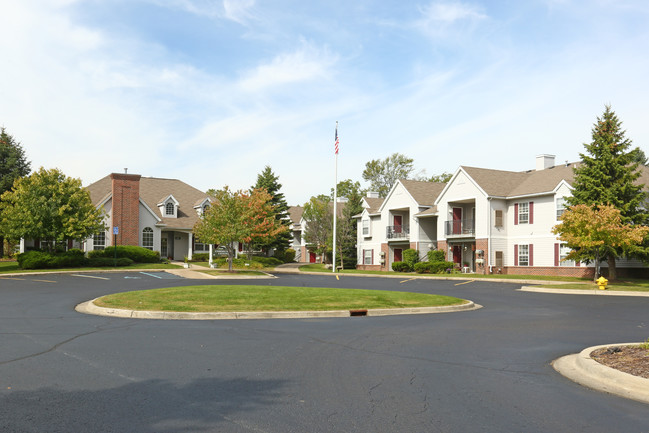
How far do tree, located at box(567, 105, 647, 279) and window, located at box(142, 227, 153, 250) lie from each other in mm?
33948

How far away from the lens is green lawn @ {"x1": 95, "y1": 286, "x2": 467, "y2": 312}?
16219mm

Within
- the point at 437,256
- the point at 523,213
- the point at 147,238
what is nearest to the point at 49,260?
the point at 147,238

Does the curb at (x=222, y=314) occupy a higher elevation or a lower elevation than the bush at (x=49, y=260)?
lower

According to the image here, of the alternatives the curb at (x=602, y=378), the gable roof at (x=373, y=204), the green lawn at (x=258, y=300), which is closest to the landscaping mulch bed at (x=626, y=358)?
the curb at (x=602, y=378)

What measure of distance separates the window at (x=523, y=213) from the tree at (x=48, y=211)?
105 ft

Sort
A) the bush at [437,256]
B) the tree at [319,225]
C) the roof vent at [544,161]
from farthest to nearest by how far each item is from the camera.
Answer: the tree at [319,225] → the roof vent at [544,161] → the bush at [437,256]

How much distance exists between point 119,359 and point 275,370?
2599 mm

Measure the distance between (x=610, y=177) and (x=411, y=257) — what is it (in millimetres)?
18924

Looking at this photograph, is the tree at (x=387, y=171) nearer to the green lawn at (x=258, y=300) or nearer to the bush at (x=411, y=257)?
the bush at (x=411, y=257)

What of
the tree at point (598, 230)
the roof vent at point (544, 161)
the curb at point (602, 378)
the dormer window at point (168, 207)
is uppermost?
the roof vent at point (544, 161)

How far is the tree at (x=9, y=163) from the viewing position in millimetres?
53406

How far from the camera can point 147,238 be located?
159ft

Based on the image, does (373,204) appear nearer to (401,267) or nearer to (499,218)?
(401,267)

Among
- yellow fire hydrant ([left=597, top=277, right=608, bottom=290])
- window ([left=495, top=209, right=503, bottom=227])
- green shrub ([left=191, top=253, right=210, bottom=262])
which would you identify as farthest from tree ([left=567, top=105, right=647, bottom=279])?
green shrub ([left=191, top=253, right=210, bottom=262])
